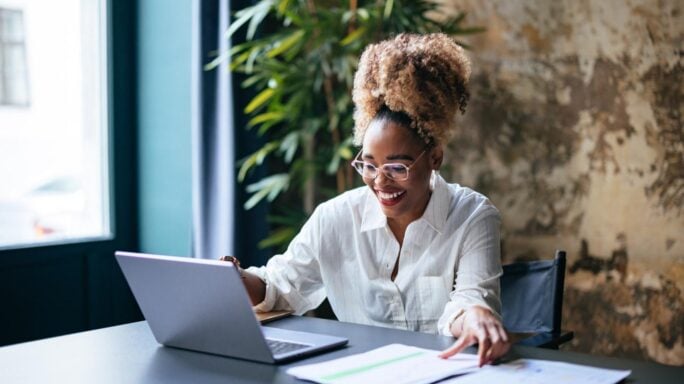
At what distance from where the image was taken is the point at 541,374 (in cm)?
137

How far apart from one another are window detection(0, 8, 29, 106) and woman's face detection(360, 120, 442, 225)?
1784mm

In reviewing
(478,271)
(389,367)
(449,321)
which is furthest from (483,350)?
(478,271)

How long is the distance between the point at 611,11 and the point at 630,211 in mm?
743

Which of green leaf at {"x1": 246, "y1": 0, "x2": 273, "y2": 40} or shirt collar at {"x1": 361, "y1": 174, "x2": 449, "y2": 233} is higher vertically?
green leaf at {"x1": 246, "y1": 0, "x2": 273, "y2": 40}

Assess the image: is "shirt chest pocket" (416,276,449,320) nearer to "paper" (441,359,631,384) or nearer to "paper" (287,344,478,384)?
"paper" (287,344,478,384)

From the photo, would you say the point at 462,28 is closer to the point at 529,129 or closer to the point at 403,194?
the point at 529,129

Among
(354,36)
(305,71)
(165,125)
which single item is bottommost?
(165,125)

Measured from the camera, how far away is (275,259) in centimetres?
216

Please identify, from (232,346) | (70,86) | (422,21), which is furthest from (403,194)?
(70,86)

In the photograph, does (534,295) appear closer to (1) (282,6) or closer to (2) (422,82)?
(2) (422,82)

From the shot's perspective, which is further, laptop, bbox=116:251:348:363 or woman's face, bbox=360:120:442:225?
woman's face, bbox=360:120:442:225

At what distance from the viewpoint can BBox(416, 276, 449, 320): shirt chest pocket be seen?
2.01 metres

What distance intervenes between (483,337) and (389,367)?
0.17m

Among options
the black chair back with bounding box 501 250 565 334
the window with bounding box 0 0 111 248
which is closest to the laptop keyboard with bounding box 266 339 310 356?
the black chair back with bounding box 501 250 565 334
